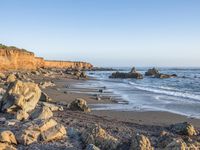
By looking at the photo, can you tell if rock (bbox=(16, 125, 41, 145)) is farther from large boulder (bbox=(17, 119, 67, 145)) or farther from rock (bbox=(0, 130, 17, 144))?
rock (bbox=(0, 130, 17, 144))

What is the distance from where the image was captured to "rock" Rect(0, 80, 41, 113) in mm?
13820

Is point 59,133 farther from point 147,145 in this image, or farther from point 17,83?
point 17,83

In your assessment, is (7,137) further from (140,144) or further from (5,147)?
(140,144)

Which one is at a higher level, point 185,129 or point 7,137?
point 7,137

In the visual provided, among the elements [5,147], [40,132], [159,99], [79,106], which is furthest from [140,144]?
[159,99]

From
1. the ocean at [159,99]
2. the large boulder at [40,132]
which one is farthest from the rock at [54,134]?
the ocean at [159,99]

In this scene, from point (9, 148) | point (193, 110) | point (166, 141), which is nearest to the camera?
point (9, 148)

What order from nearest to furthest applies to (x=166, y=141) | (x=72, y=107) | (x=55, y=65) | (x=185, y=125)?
1. (x=166, y=141)
2. (x=185, y=125)
3. (x=72, y=107)
4. (x=55, y=65)

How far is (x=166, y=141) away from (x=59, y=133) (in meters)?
2.77

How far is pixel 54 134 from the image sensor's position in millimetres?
9047

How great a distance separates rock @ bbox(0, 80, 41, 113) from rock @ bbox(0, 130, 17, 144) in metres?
5.11

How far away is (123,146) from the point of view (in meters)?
8.37

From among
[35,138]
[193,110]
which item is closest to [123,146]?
[35,138]

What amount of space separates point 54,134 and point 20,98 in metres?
5.24
